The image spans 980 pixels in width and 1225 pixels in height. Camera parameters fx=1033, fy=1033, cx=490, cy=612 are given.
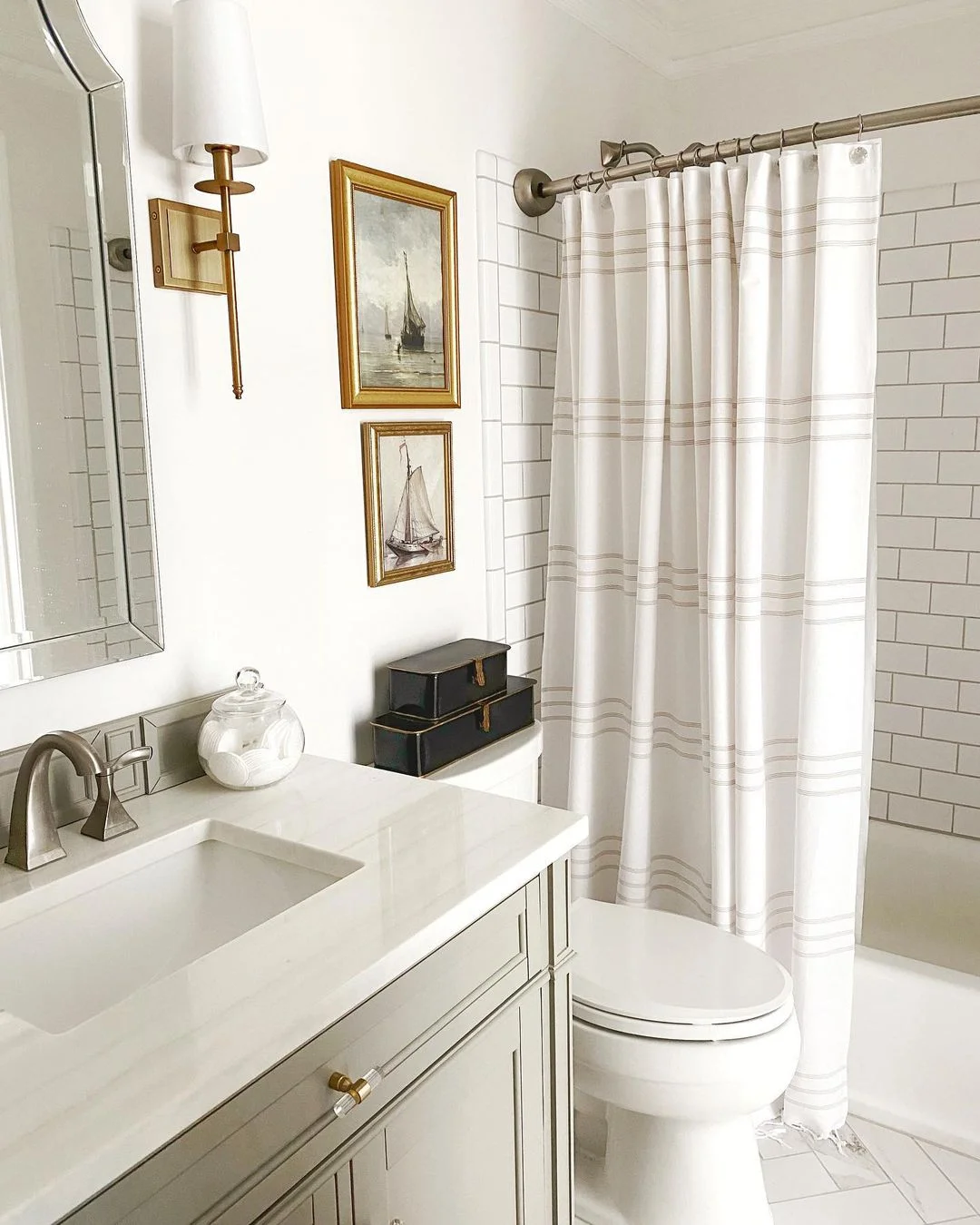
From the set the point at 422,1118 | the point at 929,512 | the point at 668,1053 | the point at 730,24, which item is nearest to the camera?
the point at 422,1118

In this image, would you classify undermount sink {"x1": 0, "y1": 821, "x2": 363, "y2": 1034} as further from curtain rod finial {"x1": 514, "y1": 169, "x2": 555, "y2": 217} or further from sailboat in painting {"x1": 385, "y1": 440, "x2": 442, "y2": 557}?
curtain rod finial {"x1": 514, "y1": 169, "x2": 555, "y2": 217}

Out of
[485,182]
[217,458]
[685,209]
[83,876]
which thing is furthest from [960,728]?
[83,876]

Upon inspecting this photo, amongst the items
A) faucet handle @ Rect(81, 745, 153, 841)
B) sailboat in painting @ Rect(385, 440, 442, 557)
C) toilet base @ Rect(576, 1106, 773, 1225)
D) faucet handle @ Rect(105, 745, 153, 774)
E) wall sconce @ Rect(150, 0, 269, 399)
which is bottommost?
toilet base @ Rect(576, 1106, 773, 1225)

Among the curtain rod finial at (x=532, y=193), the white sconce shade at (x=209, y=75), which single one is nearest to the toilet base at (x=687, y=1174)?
the white sconce shade at (x=209, y=75)

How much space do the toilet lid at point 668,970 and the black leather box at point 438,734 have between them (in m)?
0.38

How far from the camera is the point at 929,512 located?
281 centimetres

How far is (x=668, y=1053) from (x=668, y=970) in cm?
16

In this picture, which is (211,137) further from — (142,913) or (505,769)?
(505,769)

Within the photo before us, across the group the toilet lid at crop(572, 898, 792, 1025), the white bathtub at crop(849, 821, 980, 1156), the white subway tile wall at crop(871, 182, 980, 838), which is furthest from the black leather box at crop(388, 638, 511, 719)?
the white subway tile wall at crop(871, 182, 980, 838)

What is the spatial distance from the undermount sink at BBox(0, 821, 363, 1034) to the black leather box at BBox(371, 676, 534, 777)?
487 millimetres

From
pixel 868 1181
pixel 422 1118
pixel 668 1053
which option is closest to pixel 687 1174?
pixel 668 1053

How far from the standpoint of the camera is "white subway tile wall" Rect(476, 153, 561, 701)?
2205mm

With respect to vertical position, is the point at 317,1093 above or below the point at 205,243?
below

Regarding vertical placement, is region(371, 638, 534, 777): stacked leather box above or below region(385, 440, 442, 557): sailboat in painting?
below
